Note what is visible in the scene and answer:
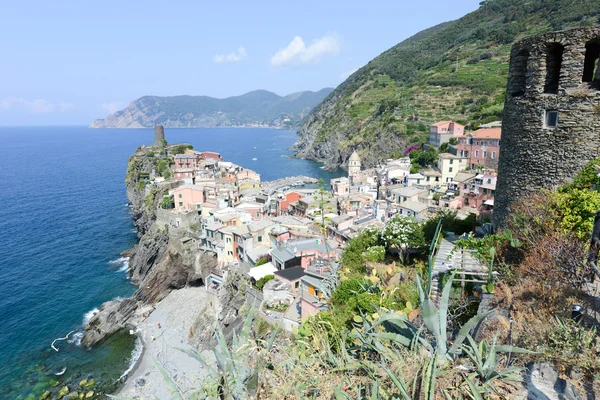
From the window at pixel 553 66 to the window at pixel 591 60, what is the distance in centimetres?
52

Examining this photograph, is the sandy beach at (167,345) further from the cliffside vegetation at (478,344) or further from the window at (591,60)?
the window at (591,60)

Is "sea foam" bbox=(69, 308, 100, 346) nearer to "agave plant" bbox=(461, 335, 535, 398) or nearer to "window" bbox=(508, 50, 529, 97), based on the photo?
"agave plant" bbox=(461, 335, 535, 398)

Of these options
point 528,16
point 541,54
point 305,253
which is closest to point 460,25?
point 528,16

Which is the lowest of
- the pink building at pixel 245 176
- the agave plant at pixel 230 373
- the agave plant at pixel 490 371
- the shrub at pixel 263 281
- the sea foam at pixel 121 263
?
the sea foam at pixel 121 263

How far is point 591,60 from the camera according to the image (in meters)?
8.36

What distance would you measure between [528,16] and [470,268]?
11756 cm

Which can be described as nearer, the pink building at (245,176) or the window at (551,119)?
the window at (551,119)

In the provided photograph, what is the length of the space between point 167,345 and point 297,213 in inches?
828

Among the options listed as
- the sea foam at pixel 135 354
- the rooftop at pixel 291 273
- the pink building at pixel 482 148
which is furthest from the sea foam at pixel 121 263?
the pink building at pixel 482 148

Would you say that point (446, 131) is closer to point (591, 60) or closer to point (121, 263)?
point (121, 263)

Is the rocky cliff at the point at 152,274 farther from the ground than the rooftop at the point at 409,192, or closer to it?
closer to it

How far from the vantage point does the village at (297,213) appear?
73.4ft

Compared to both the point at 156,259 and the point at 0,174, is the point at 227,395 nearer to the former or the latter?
the point at 156,259

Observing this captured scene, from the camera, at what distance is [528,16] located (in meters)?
96.4
